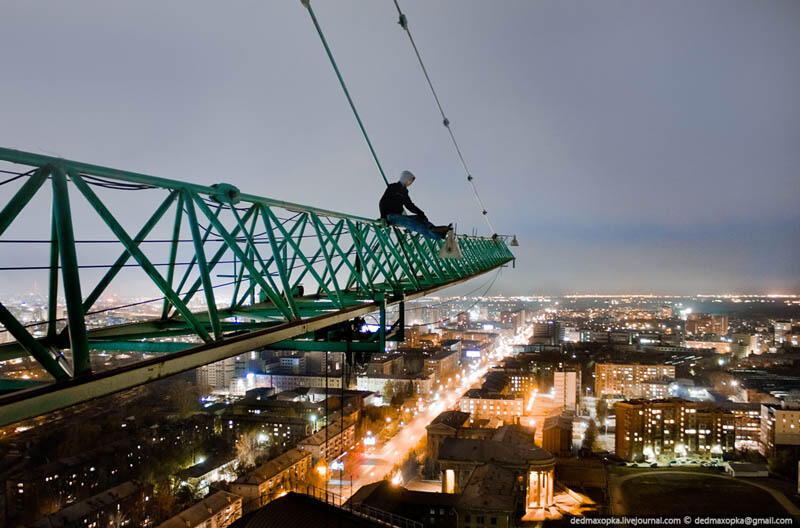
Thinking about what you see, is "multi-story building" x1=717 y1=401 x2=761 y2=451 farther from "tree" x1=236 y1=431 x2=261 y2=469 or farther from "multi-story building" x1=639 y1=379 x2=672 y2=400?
"tree" x1=236 y1=431 x2=261 y2=469

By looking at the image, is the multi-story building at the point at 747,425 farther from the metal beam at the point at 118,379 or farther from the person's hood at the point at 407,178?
the metal beam at the point at 118,379

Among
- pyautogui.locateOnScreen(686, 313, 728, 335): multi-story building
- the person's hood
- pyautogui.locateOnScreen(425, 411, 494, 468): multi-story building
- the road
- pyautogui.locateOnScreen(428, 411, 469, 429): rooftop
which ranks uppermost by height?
the person's hood

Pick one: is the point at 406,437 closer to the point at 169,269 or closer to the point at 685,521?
the point at 685,521

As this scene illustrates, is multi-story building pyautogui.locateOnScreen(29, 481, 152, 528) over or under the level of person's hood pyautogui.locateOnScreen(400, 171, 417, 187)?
under

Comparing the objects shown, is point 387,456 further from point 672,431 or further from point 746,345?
point 746,345

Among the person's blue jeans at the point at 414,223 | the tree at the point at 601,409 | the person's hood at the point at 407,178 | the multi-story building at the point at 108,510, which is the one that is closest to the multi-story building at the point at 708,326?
the tree at the point at 601,409

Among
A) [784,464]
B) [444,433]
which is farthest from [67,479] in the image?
[784,464]

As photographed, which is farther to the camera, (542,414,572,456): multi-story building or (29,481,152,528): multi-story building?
(542,414,572,456): multi-story building

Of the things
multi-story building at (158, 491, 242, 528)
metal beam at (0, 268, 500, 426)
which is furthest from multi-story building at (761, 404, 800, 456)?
metal beam at (0, 268, 500, 426)
